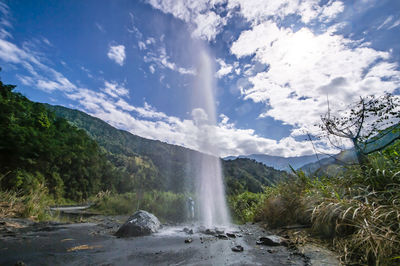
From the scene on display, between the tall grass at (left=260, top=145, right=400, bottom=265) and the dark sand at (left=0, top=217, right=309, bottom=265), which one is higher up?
the tall grass at (left=260, top=145, right=400, bottom=265)

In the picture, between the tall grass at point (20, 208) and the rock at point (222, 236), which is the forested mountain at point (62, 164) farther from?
the rock at point (222, 236)

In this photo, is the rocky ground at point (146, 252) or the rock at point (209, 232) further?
the rock at point (209, 232)

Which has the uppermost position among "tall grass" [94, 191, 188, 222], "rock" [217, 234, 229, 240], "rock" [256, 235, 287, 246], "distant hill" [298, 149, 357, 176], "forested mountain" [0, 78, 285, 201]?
"forested mountain" [0, 78, 285, 201]

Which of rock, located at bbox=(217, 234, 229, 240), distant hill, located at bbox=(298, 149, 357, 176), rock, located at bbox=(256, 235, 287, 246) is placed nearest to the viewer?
rock, located at bbox=(256, 235, 287, 246)

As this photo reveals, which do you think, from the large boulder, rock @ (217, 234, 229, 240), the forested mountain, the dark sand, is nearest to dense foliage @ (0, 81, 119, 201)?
the forested mountain

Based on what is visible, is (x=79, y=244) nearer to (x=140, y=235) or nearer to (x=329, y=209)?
(x=140, y=235)

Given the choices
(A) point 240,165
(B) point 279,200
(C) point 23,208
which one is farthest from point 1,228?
(A) point 240,165

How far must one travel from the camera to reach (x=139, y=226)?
16.7 feet

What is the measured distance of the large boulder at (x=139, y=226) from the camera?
4.86 meters

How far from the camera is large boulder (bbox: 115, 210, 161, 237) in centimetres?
486

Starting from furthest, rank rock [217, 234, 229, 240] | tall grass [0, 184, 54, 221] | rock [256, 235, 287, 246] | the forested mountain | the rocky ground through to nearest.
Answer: the forested mountain
tall grass [0, 184, 54, 221]
rock [217, 234, 229, 240]
rock [256, 235, 287, 246]
the rocky ground

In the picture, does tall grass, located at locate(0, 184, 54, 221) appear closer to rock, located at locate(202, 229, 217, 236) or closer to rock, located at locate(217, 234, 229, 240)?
rock, located at locate(202, 229, 217, 236)

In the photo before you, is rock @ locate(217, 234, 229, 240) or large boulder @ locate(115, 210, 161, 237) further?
large boulder @ locate(115, 210, 161, 237)

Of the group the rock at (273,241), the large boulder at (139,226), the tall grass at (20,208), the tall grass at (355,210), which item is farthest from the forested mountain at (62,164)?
the large boulder at (139,226)
